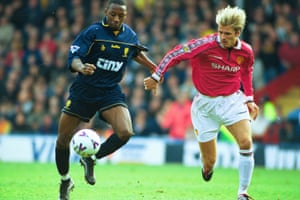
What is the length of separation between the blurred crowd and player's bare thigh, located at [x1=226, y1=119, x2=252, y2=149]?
30.2 feet

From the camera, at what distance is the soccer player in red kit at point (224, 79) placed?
9.85m

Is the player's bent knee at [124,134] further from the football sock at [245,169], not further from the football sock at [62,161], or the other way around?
the football sock at [245,169]

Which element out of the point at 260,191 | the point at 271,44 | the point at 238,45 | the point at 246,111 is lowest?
the point at 260,191

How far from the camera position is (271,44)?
2097 centimetres

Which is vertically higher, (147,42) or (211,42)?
(147,42)


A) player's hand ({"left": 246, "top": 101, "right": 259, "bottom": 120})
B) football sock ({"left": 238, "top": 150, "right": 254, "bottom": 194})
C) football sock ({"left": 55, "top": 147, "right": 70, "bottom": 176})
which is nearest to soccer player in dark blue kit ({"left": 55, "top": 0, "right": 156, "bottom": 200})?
football sock ({"left": 55, "top": 147, "right": 70, "bottom": 176})

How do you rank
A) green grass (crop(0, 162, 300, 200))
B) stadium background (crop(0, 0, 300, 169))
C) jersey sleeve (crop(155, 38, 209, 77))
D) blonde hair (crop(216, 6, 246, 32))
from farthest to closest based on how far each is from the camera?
stadium background (crop(0, 0, 300, 169)) < green grass (crop(0, 162, 300, 200)) < jersey sleeve (crop(155, 38, 209, 77)) < blonde hair (crop(216, 6, 246, 32))

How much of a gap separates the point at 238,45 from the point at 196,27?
11838 mm

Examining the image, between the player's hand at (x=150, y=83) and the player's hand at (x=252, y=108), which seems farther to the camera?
the player's hand at (x=252, y=108)

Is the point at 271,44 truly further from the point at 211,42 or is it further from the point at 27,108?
the point at 211,42

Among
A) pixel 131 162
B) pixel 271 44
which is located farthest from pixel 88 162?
pixel 271 44

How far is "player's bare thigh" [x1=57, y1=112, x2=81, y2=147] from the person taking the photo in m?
9.68

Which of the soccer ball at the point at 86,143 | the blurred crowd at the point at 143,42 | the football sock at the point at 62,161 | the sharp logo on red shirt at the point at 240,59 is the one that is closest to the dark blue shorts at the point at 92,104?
the soccer ball at the point at 86,143

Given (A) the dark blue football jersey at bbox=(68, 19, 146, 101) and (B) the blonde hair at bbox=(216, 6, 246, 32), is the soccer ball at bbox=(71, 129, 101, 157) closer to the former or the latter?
(A) the dark blue football jersey at bbox=(68, 19, 146, 101)
